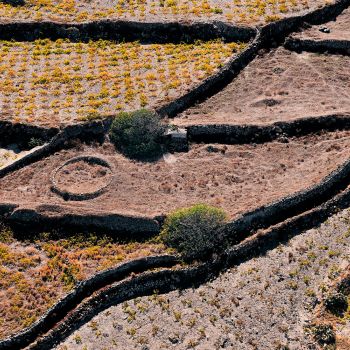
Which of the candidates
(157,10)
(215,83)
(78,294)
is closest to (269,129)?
(215,83)

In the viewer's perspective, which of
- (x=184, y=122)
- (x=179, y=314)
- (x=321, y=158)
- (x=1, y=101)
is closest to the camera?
(x=179, y=314)

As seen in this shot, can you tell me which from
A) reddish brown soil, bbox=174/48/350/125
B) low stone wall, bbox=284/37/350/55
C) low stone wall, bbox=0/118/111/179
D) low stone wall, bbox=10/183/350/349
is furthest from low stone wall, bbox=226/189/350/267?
low stone wall, bbox=284/37/350/55

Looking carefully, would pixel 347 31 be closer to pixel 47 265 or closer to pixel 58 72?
pixel 58 72

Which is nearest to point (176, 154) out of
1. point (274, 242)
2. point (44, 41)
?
point (274, 242)

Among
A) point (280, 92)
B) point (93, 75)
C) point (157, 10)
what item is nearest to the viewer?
point (280, 92)

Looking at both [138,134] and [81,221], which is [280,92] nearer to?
[138,134]
